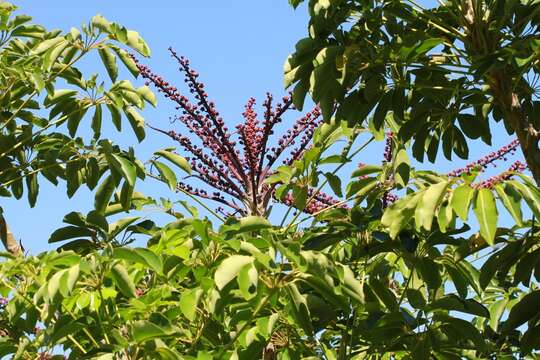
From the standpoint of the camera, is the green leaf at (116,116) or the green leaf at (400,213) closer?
the green leaf at (400,213)

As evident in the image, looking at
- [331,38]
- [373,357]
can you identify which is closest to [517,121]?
[331,38]

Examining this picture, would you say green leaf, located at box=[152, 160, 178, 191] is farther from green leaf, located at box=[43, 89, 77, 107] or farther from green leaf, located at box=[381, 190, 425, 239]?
green leaf, located at box=[381, 190, 425, 239]

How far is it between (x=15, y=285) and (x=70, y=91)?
973 mm

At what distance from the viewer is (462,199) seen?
7.53ft

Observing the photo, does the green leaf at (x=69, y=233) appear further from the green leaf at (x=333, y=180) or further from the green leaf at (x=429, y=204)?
the green leaf at (x=429, y=204)

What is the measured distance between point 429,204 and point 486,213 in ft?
0.56

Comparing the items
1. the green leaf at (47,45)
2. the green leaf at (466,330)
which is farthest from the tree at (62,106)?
the green leaf at (466,330)

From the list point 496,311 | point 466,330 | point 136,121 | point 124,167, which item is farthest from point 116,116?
point 496,311

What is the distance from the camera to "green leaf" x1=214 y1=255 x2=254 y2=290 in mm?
2055

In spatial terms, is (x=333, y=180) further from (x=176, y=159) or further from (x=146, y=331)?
(x=146, y=331)

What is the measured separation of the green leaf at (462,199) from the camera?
7.42 ft

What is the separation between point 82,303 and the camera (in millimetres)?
2416

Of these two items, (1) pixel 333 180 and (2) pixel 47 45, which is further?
(2) pixel 47 45

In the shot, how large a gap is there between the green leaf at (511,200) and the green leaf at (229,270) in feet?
2.27
